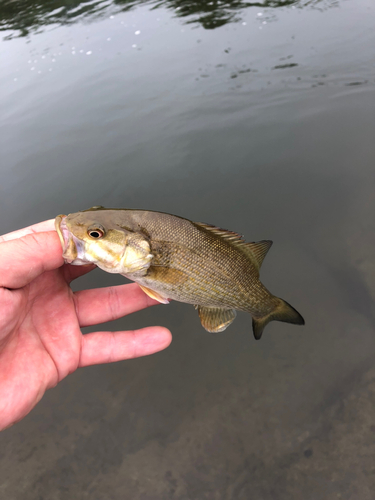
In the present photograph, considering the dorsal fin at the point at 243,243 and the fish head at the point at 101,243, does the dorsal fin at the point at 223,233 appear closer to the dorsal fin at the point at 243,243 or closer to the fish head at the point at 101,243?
the dorsal fin at the point at 243,243

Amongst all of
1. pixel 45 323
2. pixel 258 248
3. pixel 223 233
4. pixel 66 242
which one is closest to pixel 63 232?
pixel 66 242

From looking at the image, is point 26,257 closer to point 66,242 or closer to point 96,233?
point 66,242

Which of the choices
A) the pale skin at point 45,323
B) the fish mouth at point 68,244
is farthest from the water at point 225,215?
the fish mouth at point 68,244

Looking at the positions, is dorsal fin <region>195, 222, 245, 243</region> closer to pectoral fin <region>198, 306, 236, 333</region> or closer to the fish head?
the fish head

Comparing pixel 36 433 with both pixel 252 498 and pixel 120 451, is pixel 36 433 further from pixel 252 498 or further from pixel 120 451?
pixel 252 498

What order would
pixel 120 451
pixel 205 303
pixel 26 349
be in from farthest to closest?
pixel 120 451 < pixel 205 303 < pixel 26 349

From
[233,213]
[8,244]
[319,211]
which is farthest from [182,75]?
[8,244]
